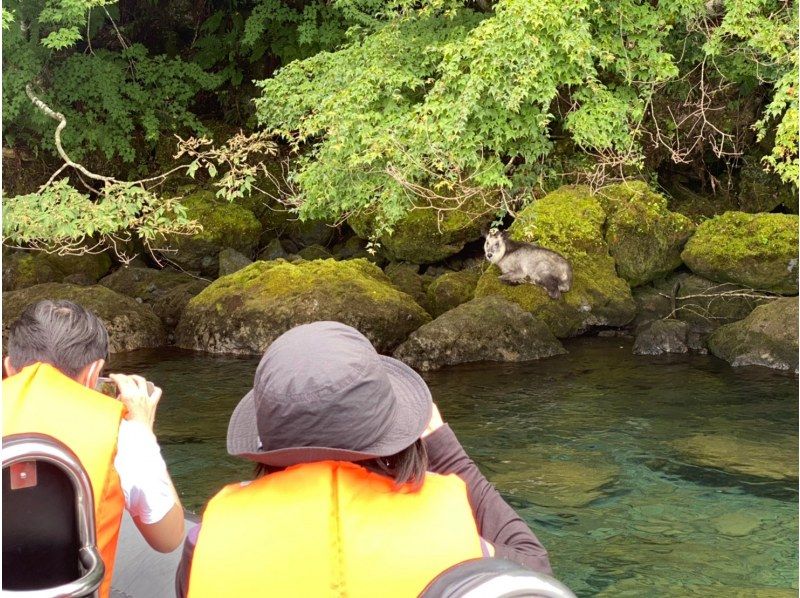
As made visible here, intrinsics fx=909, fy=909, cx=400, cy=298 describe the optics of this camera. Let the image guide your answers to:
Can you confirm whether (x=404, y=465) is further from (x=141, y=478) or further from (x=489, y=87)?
(x=489, y=87)

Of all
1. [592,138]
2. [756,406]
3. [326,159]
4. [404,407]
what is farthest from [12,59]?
[404,407]

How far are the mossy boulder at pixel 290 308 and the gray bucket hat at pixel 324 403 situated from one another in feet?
31.4

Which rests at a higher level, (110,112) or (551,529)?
(110,112)

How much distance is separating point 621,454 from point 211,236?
415 inches

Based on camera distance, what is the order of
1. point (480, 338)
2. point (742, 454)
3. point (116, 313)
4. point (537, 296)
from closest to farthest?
point (742, 454) < point (480, 338) < point (537, 296) < point (116, 313)

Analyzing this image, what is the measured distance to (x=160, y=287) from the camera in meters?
15.1

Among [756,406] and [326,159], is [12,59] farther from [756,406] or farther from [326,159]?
[756,406]

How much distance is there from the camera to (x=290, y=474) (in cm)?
173

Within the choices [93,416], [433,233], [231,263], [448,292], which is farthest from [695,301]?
[93,416]

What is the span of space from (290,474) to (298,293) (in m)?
10.3

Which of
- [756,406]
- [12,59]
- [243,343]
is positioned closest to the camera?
[756,406]

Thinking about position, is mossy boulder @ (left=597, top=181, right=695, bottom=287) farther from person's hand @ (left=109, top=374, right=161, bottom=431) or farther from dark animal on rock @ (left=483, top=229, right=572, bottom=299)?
person's hand @ (left=109, top=374, right=161, bottom=431)

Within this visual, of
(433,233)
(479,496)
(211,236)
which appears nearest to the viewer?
(479,496)

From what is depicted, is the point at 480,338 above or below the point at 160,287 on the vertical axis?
above
